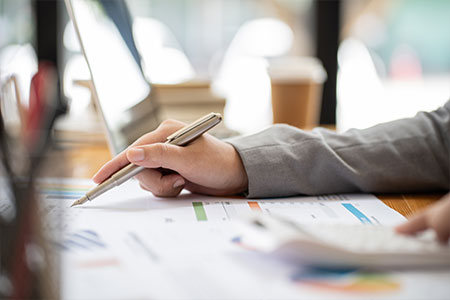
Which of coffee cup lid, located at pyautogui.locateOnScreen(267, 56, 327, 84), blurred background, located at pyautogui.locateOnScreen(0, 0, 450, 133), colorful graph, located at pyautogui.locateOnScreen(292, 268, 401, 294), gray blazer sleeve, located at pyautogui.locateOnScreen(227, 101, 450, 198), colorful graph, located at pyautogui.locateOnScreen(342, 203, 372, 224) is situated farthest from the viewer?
blurred background, located at pyautogui.locateOnScreen(0, 0, 450, 133)

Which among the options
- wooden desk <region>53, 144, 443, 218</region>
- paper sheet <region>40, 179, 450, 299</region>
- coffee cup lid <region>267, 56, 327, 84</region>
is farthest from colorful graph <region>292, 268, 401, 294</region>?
coffee cup lid <region>267, 56, 327, 84</region>

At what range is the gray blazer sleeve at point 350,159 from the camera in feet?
2.00

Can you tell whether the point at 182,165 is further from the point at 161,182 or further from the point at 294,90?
the point at 294,90

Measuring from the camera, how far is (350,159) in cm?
64

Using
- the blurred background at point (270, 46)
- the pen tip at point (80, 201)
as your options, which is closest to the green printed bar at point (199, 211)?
the pen tip at point (80, 201)

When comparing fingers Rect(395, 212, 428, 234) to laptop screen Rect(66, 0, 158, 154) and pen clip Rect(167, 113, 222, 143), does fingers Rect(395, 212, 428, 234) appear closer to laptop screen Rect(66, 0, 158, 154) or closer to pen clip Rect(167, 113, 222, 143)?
pen clip Rect(167, 113, 222, 143)

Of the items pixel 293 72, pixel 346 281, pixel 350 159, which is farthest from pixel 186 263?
pixel 293 72

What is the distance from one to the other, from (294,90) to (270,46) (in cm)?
155

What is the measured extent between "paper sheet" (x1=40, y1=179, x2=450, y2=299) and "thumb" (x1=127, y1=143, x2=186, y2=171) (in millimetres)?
53

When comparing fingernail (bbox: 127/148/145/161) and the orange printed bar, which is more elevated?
fingernail (bbox: 127/148/145/161)

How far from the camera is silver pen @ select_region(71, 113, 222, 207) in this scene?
563mm

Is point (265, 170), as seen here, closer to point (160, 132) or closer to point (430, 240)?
point (160, 132)

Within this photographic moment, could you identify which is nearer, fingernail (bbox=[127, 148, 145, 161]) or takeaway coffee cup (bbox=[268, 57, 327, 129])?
fingernail (bbox=[127, 148, 145, 161])

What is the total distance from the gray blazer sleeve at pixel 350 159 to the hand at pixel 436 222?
238 millimetres
